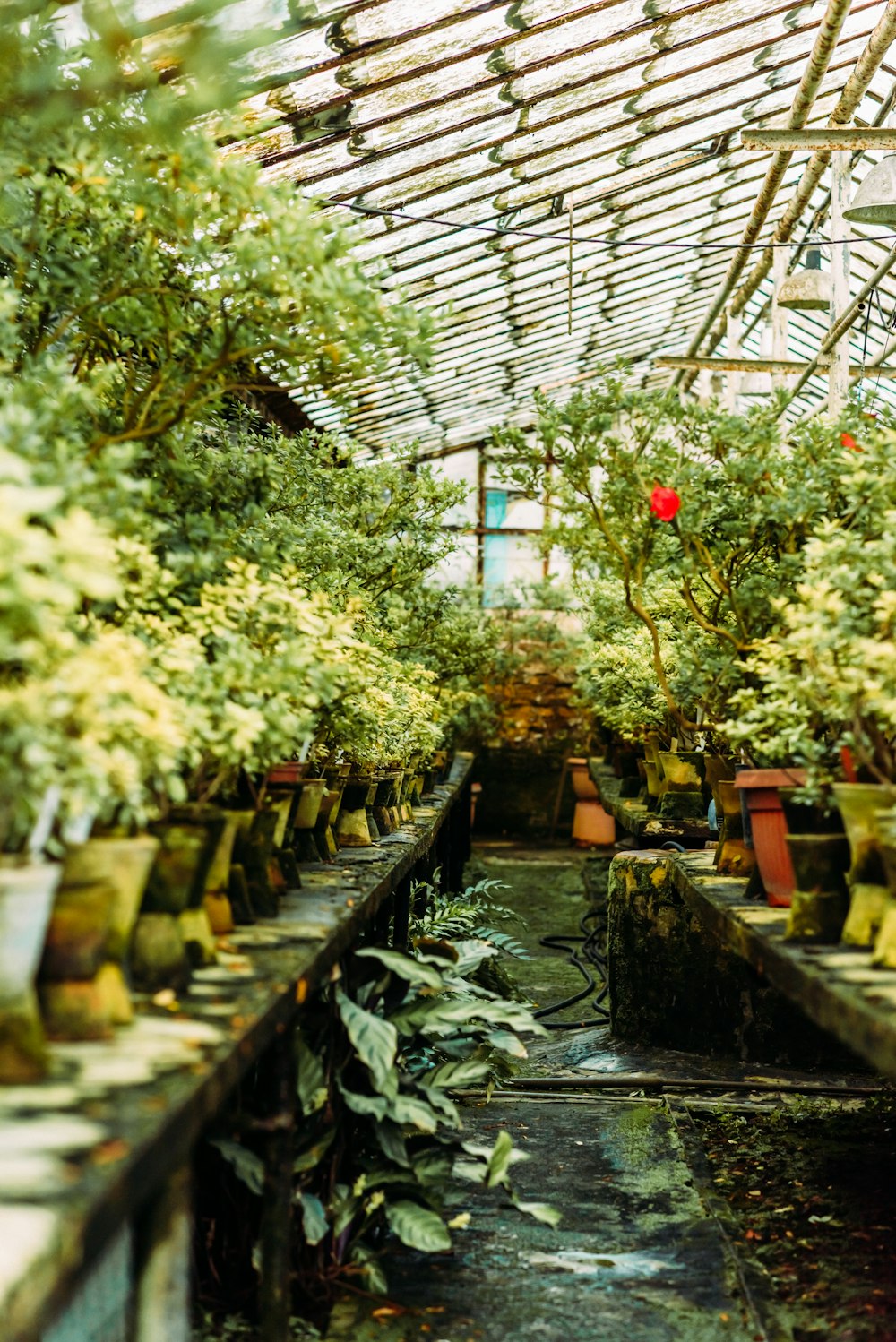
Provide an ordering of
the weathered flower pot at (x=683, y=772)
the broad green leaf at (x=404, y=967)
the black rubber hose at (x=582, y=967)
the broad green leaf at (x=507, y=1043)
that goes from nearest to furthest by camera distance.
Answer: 1. the broad green leaf at (x=404, y=967)
2. the broad green leaf at (x=507, y=1043)
3. the black rubber hose at (x=582, y=967)
4. the weathered flower pot at (x=683, y=772)

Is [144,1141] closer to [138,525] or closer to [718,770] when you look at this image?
[138,525]

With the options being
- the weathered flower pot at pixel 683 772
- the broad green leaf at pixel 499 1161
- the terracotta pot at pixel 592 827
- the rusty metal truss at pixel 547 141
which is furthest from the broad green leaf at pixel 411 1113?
the terracotta pot at pixel 592 827

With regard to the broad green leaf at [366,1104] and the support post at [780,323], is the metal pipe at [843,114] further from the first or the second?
the broad green leaf at [366,1104]

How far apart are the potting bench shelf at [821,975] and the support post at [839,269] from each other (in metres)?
4.60

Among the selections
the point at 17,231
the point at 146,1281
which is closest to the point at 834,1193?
the point at 146,1281

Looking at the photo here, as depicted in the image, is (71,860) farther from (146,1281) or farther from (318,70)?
(318,70)

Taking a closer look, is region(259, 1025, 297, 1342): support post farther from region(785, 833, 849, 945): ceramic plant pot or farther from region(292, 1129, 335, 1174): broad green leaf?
region(785, 833, 849, 945): ceramic plant pot

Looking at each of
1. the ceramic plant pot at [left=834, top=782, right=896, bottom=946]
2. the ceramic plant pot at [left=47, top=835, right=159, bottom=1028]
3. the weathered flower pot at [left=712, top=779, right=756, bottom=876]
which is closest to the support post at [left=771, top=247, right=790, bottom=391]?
the weathered flower pot at [left=712, top=779, right=756, bottom=876]

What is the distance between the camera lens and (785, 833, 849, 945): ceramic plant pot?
9.20 feet

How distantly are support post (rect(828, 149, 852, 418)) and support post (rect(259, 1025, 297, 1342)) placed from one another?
592cm

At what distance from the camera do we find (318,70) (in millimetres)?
4750

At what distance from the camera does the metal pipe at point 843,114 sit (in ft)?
20.4

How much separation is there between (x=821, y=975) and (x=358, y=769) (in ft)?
8.98

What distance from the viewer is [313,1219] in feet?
9.36
